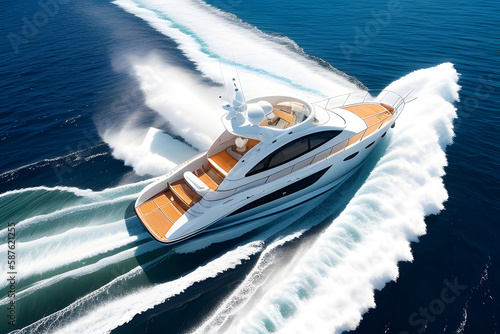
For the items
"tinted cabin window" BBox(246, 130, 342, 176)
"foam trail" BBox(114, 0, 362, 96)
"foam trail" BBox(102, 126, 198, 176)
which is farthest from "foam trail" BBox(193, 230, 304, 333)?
"foam trail" BBox(114, 0, 362, 96)

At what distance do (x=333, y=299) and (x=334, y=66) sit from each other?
46.2ft

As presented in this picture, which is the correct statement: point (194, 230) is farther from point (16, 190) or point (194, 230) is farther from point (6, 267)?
point (16, 190)

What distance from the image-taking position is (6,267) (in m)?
8.07

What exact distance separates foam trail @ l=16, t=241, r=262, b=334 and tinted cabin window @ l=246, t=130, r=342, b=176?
250 centimetres

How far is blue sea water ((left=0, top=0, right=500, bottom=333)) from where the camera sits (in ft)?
24.3
